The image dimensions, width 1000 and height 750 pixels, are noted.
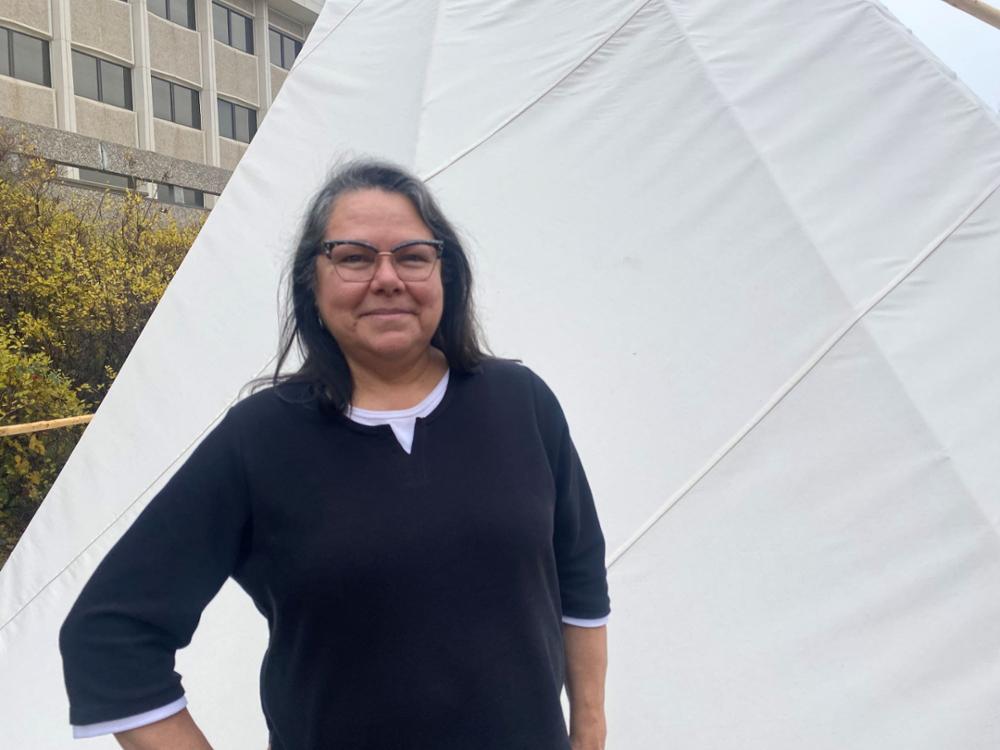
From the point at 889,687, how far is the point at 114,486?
2596mm

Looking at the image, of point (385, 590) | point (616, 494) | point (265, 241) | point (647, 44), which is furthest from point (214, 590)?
point (647, 44)

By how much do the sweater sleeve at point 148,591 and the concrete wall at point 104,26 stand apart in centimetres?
2463

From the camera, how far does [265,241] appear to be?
367 centimetres

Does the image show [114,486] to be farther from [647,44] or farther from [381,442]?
[647,44]

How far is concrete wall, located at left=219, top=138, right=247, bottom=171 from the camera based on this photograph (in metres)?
27.0

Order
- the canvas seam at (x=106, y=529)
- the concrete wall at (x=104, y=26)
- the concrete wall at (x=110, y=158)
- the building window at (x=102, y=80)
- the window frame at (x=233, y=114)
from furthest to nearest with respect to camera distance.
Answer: the window frame at (x=233, y=114), the building window at (x=102, y=80), the concrete wall at (x=104, y=26), the concrete wall at (x=110, y=158), the canvas seam at (x=106, y=529)

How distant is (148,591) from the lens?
4.52 ft

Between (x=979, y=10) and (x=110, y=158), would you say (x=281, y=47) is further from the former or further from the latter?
(x=979, y=10)

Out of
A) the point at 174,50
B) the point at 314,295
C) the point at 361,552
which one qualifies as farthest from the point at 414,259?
the point at 174,50

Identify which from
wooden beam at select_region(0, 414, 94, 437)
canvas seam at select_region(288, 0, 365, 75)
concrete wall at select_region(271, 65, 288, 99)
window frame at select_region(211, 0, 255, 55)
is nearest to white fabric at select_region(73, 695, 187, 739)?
canvas seam at select_region(288, 0, 365, 75)

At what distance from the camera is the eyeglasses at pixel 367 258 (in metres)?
1.54

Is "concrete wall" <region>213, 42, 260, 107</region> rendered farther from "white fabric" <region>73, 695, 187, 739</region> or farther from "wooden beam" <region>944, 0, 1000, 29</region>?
"white fabric" <region>73, 695, 187, 739</region>

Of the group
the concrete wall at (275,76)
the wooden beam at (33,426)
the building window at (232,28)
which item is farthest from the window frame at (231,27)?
the wooden beam at (33,426)

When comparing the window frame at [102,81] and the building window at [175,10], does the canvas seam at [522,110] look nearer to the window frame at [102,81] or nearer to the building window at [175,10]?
the window frame at [102,81]
